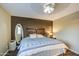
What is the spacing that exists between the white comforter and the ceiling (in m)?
0.45

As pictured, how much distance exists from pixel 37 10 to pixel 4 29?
737 millimetres

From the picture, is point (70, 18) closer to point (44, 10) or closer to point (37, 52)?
point (44, 10)

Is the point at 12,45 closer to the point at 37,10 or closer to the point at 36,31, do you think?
the point at 36,31

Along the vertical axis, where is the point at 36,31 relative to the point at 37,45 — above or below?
above

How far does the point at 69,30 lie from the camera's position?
Answer: 1.74m

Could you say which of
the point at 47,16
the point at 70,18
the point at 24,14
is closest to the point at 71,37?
the point at 70,18

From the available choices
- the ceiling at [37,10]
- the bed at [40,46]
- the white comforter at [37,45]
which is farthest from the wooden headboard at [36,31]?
the ceiling at [37,10]

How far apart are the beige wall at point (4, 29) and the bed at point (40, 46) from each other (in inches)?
11.5

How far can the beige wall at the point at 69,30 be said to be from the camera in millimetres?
1637

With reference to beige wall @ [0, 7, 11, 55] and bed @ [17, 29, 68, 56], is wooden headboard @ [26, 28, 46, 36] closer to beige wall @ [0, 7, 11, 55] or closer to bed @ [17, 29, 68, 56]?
bed @ [17, 29, 68, 56]

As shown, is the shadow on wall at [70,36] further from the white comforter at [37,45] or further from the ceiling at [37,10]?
the ceiling at [37,10]

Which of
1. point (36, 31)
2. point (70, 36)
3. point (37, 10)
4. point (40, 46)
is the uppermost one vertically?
point (37, 10)

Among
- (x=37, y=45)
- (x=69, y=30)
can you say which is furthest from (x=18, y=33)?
(x=69, y=30)

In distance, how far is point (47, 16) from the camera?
5.61ft
